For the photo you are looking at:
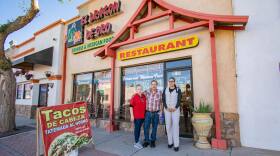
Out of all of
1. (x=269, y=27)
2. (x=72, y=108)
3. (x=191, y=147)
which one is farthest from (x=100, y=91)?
(x=269, y=27)

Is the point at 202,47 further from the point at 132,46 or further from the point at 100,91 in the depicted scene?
the point at 100,91

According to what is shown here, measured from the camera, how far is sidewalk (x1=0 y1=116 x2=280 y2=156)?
435 cm

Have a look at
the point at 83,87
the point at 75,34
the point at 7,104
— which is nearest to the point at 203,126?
the point at 83,87

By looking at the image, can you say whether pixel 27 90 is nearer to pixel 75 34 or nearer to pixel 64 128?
pixel 75 34

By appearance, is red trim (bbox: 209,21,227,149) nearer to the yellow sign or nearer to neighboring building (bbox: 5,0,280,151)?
neighboring building (bbox: 5,0,280,151)

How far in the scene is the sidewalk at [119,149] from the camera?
4.35 meters

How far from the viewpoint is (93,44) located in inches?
344

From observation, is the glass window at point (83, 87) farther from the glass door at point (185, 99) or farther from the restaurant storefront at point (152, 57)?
the glass door at point (185, 99)

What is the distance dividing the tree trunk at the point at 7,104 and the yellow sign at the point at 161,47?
195 inches

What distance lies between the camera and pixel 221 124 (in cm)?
502

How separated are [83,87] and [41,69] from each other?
4.22 metres

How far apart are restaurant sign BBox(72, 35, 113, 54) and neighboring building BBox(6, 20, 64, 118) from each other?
5.37 feet

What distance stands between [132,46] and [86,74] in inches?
136

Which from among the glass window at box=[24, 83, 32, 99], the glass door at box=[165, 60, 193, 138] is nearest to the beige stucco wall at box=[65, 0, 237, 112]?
the glass door at box=[165, 60, 193, 138]
